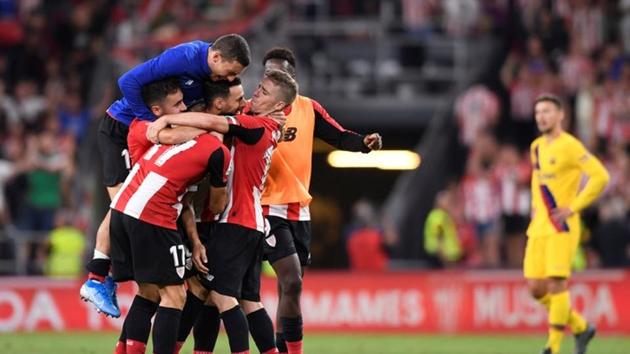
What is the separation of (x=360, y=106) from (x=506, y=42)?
2.75 meters

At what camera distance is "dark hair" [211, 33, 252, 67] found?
34.6ft

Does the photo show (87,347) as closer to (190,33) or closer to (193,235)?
(193,235)

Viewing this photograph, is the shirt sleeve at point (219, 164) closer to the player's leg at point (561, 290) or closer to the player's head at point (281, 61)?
the player's head at point (281, 61)

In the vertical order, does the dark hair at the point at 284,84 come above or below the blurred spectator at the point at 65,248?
above

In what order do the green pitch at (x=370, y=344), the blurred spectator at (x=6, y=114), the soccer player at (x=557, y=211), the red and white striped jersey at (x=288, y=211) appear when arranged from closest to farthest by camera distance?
the red and white striped jersey at (x=288, y=211)
the soccer player at (x=557, y=211)
the green pitch at (x=370, y=344)
the blurred spectator at (x=6, y=114)

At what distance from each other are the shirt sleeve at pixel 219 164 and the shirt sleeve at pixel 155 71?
763mm

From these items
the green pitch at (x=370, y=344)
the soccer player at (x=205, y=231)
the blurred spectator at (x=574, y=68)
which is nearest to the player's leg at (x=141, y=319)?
the soccer player at (x=205, y=231)

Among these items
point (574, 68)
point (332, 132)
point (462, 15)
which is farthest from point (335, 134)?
point (462, 15)

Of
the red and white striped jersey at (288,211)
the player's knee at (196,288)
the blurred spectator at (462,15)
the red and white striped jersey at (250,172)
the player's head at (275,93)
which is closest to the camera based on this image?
the red and white striped jersey at (250,172)

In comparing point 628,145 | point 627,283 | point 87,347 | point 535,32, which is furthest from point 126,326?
point 535,32

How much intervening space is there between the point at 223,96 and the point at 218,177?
0.74 m

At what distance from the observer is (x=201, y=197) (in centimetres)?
1084

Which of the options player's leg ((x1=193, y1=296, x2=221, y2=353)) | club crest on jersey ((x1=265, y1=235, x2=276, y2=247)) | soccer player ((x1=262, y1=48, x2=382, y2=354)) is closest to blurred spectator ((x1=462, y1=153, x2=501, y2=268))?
soccer player ((x1=262, y1=48, x2=382, y2=354))

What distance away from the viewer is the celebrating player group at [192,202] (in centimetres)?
1030
